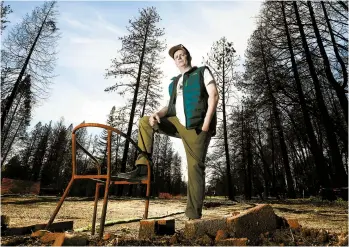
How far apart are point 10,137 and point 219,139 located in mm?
28687

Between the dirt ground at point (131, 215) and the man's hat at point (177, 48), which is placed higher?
the man's hat at point (177, 48)

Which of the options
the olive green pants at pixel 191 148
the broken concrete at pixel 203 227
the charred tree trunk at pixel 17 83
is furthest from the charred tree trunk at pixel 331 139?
the charred tree trunk at pixel 17 83

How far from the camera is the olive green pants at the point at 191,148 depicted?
2.20 m

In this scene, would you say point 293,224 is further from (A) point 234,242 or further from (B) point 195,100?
(B) point 195,100

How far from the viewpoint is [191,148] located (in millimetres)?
2330

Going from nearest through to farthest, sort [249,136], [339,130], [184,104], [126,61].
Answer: [184,104]
[339,130]
[126,61]
[249,136]

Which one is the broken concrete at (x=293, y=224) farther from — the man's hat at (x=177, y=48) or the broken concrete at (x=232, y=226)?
the man's hat at (x=177, y=48)

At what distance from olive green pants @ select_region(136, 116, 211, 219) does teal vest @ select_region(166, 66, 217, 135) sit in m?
0.08

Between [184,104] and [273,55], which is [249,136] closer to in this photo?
[273,55]

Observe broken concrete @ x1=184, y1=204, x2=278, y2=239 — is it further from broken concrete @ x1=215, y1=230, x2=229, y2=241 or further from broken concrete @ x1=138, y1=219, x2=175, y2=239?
broken concrete @ x1=138, y1=219, x2=175, y2=239

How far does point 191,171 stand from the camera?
227cm

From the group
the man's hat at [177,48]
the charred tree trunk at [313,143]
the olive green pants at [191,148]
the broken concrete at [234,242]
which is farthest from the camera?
the charred tree trunk at [313,143]

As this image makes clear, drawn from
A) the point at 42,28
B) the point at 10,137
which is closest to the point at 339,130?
the point at 42,28

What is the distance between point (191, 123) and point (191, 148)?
24 cm
